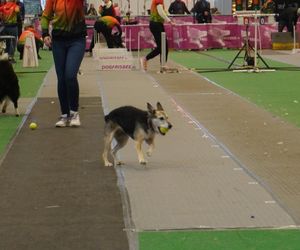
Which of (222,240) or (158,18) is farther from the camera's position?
(158,18)

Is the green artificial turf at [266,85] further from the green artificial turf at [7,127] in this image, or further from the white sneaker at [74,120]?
the green artificial turf at [7,127]

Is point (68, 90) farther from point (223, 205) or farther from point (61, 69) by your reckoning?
point (223, 205)

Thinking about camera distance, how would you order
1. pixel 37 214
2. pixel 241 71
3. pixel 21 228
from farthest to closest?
pixel 241 71
pixel 37 214
pixel 21 228

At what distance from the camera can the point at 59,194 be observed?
6.70 metres

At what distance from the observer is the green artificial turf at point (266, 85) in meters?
12.5

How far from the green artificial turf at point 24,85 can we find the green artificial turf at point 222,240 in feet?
12.4

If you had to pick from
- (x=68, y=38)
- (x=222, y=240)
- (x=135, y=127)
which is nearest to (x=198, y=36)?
(x=68, y=38)

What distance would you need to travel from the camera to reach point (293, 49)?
90.8ft

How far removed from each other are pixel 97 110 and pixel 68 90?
1.91 m

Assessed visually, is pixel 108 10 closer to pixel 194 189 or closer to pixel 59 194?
pixel 194 189

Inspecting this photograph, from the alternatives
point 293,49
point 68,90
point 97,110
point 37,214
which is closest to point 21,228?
point 37,214

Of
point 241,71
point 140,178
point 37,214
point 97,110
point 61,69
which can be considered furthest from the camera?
point 241,71

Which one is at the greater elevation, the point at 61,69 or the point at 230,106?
the point at 61,69

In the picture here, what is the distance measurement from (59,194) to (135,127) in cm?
126
